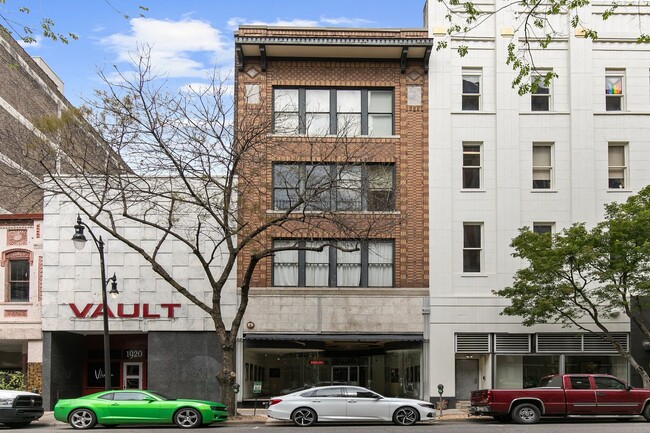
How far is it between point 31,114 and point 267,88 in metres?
17.4

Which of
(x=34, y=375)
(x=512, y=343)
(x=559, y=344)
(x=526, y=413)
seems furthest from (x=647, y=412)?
(x=34, y=375)

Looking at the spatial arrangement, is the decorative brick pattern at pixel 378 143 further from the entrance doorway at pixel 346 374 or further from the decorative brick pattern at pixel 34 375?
the decorative brick pattern at pixel 34 375

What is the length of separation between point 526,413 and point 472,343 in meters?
6.83

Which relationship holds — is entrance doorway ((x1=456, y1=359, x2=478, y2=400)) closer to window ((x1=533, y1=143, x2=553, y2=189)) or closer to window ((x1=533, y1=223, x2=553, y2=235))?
window ((x1=533, y1=223, x2=553, y2=235))

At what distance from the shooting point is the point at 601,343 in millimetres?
31766

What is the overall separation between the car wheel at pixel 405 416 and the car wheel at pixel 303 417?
2.38m

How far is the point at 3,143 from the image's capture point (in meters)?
38.2

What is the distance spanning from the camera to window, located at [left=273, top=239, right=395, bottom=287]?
32.5 metres

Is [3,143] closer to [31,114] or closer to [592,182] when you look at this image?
[31,114]

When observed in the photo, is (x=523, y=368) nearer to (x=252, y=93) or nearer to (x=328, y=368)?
(x=328, y=368)

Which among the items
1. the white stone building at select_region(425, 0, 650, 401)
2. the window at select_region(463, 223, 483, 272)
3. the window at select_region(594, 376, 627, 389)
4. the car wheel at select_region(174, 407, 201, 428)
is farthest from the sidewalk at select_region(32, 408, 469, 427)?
the window at select_region(463, 223, 483, 272)

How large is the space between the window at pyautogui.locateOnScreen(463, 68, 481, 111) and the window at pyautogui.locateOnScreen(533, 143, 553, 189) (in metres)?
2.81

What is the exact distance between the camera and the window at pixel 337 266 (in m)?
32.5

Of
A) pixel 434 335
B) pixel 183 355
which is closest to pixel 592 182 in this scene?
pixel 434 335
